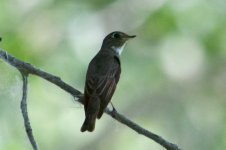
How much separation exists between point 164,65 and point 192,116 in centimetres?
81

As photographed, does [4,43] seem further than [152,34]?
No

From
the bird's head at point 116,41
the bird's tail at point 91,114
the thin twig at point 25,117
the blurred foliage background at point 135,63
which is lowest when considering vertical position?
the blurred foliage background at point 135,63

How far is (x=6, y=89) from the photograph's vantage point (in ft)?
20.5

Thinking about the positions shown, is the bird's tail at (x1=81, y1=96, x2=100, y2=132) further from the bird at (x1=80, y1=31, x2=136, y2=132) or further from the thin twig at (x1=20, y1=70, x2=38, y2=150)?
the thin twig at (x1=20, y1=70, x2=38, y2=150)

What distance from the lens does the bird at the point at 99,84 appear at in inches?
237

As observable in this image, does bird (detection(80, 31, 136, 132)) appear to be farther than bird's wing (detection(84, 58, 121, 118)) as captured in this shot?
No

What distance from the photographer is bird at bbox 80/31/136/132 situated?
237 inches

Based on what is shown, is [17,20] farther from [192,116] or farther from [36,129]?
[192,116]

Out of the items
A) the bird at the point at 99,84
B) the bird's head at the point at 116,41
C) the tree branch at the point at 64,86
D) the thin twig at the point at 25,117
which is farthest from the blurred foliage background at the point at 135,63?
the thin twig at the point at 25,117

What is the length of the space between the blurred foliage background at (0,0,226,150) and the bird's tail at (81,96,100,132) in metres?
3.72

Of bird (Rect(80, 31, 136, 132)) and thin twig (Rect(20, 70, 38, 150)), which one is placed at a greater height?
thin twig (Rect(20, 70, 38, 150))

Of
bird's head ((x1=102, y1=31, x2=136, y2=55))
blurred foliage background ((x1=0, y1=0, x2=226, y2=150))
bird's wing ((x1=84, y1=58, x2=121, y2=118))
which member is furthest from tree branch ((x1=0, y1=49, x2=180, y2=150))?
blurred foliage background ((x1=0, y1=0, x2=226, y2=150))

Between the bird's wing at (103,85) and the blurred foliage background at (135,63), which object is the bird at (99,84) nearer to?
the bird's wing at (103,85)

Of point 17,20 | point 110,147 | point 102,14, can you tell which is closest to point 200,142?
point 110,147
